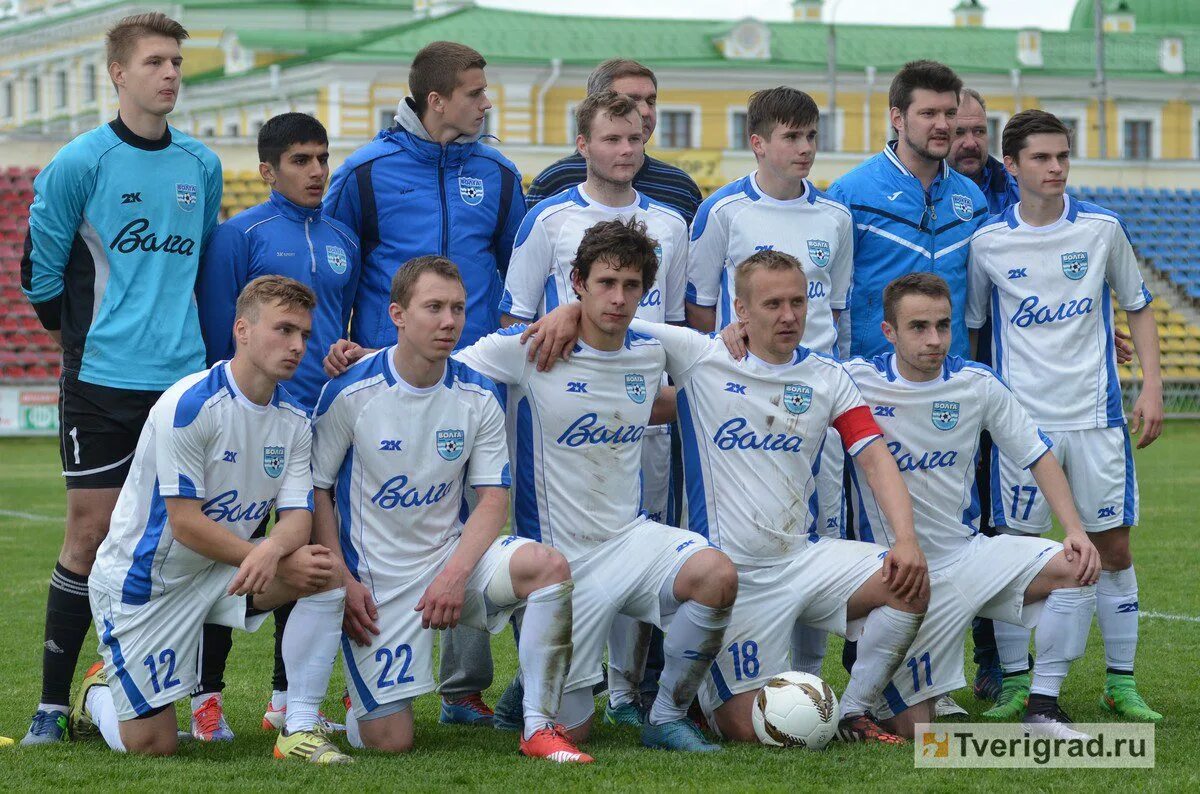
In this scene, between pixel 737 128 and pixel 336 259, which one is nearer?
pixel 336 259

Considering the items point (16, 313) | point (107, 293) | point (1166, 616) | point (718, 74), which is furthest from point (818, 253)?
point (718, 74)

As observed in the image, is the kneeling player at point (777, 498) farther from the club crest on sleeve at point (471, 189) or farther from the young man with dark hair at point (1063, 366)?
the club crest on sleeve at point (471, 189)

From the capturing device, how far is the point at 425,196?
223 inches

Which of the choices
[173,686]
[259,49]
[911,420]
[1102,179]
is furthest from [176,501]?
[259,49]

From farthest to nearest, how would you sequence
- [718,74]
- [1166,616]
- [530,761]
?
[718,74]
[1166,616]
[530,761]

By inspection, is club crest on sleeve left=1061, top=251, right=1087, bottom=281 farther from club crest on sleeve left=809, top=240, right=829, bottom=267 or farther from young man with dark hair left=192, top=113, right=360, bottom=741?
young man with dark hair left=192, top=113, right=360, bottom=741

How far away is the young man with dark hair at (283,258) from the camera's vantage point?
5344 millimetres

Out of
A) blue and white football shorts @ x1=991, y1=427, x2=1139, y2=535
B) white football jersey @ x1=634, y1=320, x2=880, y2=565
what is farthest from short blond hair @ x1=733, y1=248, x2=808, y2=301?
blue and white football shorts @ x1=991, y1=427, x2=1139, y2=535

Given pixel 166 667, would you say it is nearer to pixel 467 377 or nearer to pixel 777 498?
pixel 467 377

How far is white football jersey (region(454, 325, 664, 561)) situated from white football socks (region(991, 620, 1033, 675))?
1.42 m

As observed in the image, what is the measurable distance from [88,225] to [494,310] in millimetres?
1487

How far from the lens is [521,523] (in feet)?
17.3

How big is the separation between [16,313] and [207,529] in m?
19.6

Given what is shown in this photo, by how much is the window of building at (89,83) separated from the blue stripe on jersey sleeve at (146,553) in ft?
176
